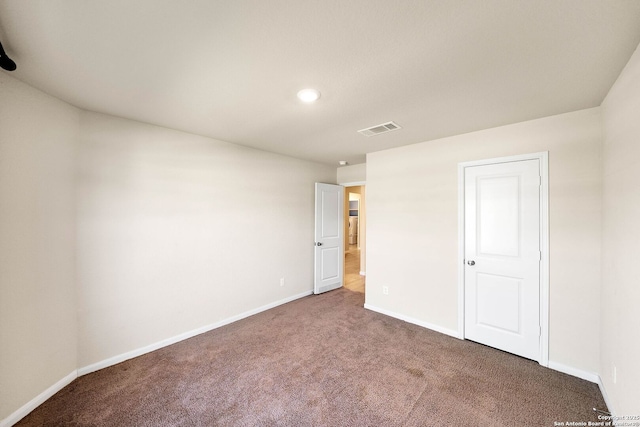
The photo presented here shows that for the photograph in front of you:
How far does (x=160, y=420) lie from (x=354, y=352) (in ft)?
5.68

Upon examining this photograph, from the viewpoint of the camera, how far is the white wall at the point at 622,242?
4.58ft

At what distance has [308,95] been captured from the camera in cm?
192

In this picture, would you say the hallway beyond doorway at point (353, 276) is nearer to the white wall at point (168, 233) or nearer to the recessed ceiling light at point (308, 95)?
the white wall at point (168, 233)

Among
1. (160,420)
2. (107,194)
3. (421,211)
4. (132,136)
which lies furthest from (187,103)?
(421,211)

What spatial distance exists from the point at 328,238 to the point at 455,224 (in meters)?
2.27

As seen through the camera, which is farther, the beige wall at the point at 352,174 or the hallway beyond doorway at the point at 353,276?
the hallway beyond doorway at the point at 353,276

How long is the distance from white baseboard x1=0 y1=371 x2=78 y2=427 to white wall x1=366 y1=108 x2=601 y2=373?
133 inches

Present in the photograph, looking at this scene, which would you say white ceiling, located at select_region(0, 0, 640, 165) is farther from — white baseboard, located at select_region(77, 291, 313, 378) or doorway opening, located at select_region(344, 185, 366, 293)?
doorway opening, located at select_region(344, 185, 366, 293)

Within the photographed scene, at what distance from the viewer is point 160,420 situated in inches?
67.2

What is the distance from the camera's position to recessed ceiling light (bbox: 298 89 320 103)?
6.11 feet

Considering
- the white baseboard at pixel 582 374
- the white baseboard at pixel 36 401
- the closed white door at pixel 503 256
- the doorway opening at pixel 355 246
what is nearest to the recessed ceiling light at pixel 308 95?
the closed white door at pixel 503 256

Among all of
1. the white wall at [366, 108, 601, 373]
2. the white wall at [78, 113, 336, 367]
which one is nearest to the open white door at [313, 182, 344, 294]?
the white wall at [78, 113, 336, 367]

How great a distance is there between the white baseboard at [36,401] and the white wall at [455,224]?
3383 millimetres

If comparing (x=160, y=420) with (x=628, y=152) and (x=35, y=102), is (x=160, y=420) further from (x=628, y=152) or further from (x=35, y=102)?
(x=628, y=152)
